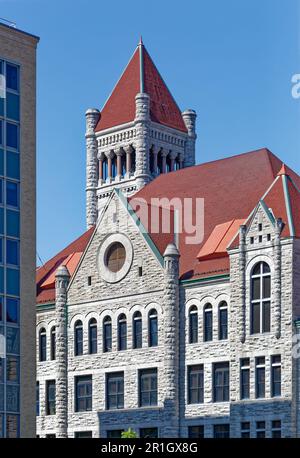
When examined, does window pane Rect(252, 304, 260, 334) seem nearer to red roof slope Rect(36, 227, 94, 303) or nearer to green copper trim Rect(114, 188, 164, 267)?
green copper trim Rect(114, 188, 164, 267)

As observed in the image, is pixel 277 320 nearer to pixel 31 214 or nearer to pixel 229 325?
pixel 229 325

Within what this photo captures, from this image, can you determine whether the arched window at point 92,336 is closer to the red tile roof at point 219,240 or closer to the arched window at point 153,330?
the arched window at point 153,330

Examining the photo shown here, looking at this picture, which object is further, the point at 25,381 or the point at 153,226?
the point at 153,226

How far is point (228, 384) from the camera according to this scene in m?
66.4

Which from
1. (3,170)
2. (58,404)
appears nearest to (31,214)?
(3,170)

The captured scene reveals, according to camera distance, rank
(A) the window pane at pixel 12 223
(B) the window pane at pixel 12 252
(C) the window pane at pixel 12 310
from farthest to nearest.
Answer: (A) the window pane at pixel 12 223 → (B) the window pane at pixel 12 252 → (C) the window pane at pixel 12 310

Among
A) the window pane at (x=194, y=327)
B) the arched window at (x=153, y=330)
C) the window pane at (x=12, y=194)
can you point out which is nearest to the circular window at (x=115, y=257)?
the arched window at (x=153, y=330)

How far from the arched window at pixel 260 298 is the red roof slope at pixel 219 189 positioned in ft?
9.93

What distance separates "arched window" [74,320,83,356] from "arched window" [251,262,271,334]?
13.5 meters

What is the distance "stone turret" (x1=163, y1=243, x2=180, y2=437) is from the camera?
68.6 m

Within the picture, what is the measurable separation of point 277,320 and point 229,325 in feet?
11.6

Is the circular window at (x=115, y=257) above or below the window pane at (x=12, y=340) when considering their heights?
above

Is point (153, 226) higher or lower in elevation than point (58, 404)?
higher

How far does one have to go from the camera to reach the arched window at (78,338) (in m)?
74.5
